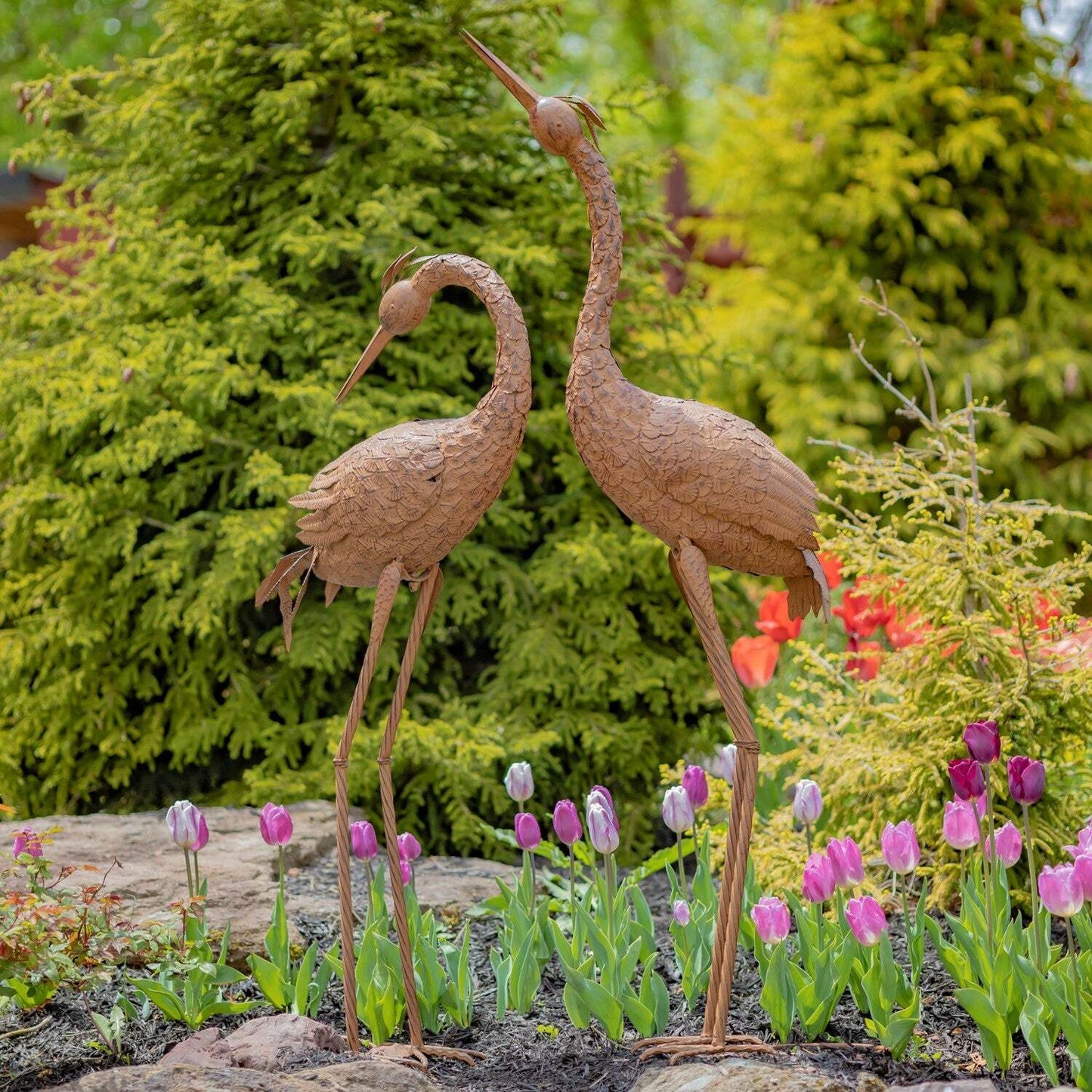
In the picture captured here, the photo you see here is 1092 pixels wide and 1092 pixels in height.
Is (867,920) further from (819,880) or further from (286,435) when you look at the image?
(286,435)

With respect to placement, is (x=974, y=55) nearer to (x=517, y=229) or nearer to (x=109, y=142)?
(x=517, y=229)

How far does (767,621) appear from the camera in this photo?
440cm

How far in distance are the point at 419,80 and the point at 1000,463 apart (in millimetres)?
Result: 4075

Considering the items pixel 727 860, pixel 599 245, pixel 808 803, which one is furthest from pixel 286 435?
pixel 727 860

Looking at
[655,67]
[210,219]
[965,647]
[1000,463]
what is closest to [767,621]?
[965,647]

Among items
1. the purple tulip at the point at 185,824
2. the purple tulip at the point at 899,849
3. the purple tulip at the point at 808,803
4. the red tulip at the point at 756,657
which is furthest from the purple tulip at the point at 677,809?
the red tulip at the point at 756,657

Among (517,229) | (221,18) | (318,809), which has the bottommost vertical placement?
(318,809)

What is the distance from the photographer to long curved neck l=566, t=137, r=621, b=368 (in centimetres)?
256

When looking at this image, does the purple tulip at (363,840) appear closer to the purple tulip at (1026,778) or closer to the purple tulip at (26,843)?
the purple tulip at (26,843)

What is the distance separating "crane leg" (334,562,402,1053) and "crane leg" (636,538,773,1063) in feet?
2.00

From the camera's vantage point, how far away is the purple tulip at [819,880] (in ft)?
8.42

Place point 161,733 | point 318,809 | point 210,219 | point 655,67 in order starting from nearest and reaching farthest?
point 318,809
point 161,733
point 210,219
point 655,67

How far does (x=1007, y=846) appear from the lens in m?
2.66

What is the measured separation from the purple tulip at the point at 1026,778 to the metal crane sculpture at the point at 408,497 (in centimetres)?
128
